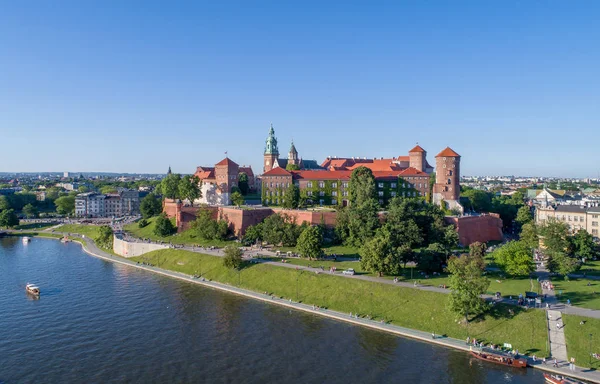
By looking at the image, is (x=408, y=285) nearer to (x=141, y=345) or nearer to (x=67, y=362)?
(x=141, y=345)

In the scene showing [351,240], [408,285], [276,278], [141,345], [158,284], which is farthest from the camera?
[351,240]

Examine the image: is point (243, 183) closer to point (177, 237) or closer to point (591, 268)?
point (177, 237)

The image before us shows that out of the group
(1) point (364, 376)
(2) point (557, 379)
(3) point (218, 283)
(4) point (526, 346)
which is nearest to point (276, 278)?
(3) point (218, 283)

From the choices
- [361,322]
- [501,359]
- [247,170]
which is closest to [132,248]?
[361,322]

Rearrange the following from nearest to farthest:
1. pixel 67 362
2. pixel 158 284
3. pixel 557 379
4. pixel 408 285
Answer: pixel 557 379
pixel 67 362
pixel 408 285
pixel 158 284

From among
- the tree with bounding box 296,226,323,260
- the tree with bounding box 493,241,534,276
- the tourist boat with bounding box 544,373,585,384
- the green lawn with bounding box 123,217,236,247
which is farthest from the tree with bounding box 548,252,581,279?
the green lawn with bounding box 123,217,236,247

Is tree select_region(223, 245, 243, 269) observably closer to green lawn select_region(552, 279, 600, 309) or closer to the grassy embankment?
the grassy embankment
